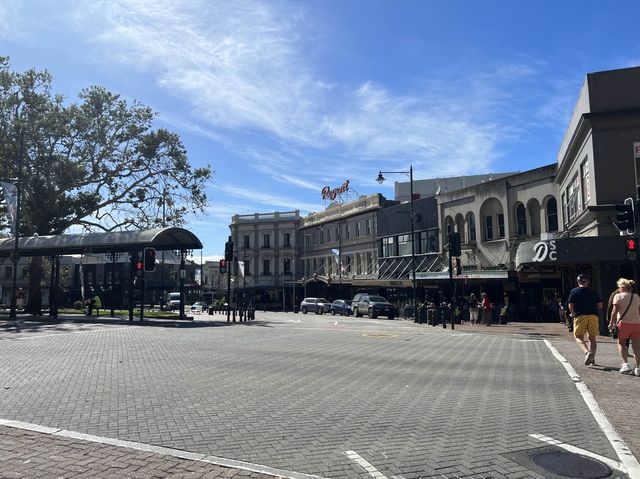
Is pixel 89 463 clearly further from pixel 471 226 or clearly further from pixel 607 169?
pixel 471 226

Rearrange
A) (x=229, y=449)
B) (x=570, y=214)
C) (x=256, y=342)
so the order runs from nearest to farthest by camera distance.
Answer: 1. (x=229, y=449)
2. (x=256, y=342)
3. (x=570, y=214)

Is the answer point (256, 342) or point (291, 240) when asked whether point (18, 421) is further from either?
point (291, 240)

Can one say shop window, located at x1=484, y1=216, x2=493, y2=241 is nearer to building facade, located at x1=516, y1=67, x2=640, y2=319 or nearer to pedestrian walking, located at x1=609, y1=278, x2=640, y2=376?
building facade, located at x1=516, y1=67, x2=640, y2=319

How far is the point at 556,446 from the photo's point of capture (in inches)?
218

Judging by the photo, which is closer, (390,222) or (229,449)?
(229,449)

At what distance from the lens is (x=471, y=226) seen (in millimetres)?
38562

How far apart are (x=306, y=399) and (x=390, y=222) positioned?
1668 inches

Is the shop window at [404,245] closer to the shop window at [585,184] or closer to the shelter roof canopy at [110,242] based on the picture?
the shelter roof canopy at [110,242]

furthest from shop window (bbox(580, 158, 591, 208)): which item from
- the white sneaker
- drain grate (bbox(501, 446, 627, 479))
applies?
drain grate (bbox(501, 446, 627, 479))

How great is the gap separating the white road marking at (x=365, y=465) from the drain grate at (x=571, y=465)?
157cm

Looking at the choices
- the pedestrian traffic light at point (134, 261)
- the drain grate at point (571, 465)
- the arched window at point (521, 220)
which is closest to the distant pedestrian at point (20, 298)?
the pedestrian traffic light at point (134, 261)

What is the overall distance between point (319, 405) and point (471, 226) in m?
33.3

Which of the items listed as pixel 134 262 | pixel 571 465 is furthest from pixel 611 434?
pixel 134 262

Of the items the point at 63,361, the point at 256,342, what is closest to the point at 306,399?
the point at 63,361
